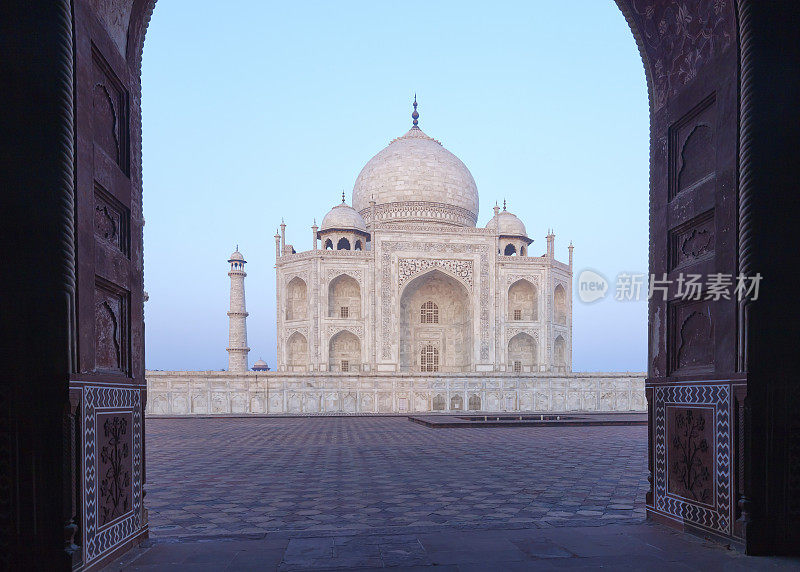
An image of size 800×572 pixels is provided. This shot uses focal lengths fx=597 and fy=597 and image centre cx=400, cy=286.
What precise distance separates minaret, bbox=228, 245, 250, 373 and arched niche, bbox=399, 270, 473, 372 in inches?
375

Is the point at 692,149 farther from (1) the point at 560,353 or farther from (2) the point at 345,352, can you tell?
(1) the point at 560,353

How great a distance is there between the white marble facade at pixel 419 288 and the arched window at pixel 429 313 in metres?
0.05

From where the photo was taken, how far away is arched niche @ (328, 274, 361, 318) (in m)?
27.4

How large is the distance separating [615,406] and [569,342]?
29.1 ft

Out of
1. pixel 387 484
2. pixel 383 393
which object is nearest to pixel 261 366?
pixel 383 393

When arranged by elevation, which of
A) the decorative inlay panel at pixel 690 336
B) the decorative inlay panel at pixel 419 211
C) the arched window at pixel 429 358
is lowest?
the arched window at pixel 429 358

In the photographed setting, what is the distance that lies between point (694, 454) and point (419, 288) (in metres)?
25.0

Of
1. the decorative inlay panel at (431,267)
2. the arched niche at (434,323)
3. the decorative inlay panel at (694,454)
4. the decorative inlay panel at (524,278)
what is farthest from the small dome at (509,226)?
the decorative inlay panel at (694,454)

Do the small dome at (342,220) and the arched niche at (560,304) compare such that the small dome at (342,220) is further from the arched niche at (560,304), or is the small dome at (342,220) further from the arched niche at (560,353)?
the arched niche at (560,353)

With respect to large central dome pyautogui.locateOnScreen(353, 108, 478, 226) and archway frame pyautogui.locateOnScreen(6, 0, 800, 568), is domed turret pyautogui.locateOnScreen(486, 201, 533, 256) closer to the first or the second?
large central dome pyautogui.locateOnScreen(353, 108, 478, 226)

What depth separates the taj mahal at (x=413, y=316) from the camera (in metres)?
19.9

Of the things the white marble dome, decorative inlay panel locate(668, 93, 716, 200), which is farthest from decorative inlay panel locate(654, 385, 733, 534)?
the white marble dome

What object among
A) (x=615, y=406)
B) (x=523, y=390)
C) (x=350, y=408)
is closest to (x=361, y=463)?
(x=350, y=408)

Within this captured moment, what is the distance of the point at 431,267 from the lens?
86.9ft
